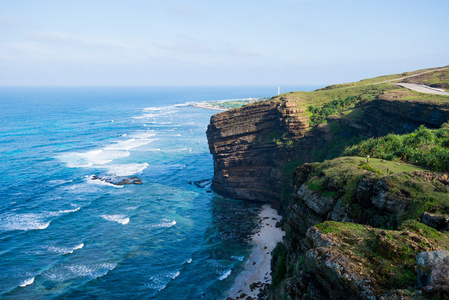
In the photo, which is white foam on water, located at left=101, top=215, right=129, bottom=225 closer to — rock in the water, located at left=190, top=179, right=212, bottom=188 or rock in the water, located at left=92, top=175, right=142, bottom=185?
rock in the water, located at left=92, top=175, right=142, bottom=185

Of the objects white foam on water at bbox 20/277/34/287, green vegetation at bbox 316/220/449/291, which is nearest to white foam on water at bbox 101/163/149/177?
white foam on water at bbox 20/277/34/287

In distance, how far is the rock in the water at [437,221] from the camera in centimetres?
1426

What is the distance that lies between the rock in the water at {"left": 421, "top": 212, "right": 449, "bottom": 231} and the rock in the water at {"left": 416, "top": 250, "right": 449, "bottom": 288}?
4532mm

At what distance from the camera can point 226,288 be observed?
3666 cm

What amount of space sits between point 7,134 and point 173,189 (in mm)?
92279

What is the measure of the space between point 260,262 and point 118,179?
142ft

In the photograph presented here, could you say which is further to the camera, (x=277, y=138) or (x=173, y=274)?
(x=277, y=138)

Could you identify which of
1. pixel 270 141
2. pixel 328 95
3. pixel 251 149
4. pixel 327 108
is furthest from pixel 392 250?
pixel 328 95

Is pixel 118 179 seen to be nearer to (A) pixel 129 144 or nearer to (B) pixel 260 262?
(A) pixel 129 144

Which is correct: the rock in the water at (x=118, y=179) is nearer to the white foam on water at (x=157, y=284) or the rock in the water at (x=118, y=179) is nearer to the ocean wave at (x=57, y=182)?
the ocean wave at (x=57, y=182)

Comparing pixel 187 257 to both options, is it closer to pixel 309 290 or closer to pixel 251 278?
pixel 251 278

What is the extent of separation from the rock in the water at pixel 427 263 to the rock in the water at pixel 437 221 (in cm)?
453

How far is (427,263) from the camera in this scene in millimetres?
10516

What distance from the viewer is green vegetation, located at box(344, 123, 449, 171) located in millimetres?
24672
